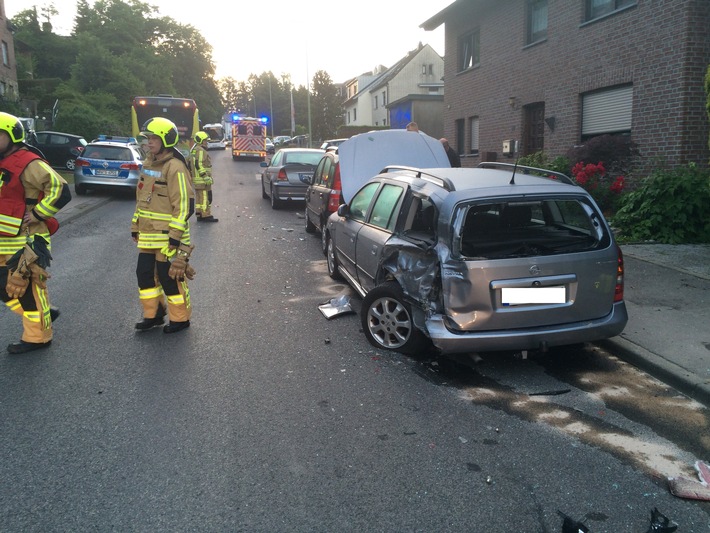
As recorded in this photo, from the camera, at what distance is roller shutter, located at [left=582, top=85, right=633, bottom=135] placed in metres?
12.7

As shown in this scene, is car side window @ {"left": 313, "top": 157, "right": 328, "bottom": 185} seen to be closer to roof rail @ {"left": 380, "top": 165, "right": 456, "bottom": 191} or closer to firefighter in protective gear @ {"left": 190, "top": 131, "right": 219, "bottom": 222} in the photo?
firefighter in protective gear @ {"left": 190, "top": 131, "right": 219, "bottom": 222}

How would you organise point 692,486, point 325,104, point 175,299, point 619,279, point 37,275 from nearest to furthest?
point 692,486
point 619,279
point 37,275
point 175,299
point 325,104

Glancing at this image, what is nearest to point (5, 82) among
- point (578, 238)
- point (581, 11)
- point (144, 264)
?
point (581, 11)

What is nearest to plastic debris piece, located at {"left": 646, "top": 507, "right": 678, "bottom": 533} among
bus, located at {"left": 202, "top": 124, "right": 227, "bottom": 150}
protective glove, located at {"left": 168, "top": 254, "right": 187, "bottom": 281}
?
protective glove, located at {"left": 168, "top": 254, "right": 187, "bottom": 281}

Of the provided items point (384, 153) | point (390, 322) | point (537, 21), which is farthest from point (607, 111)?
point (390, 322)

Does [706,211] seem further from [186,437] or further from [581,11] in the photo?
[186,437]

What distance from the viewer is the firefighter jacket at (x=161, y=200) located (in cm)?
555

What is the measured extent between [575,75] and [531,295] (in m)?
11.5

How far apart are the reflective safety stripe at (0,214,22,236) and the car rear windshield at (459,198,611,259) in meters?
3.62

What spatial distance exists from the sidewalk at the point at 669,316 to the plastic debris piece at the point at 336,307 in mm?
2578

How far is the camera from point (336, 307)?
22.0 feet

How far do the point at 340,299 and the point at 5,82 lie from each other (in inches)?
1628

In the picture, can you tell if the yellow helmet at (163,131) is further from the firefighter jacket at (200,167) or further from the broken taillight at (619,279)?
the firefighter jacket at (200,167)

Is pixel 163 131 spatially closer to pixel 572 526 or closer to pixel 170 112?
pixel 572 526
